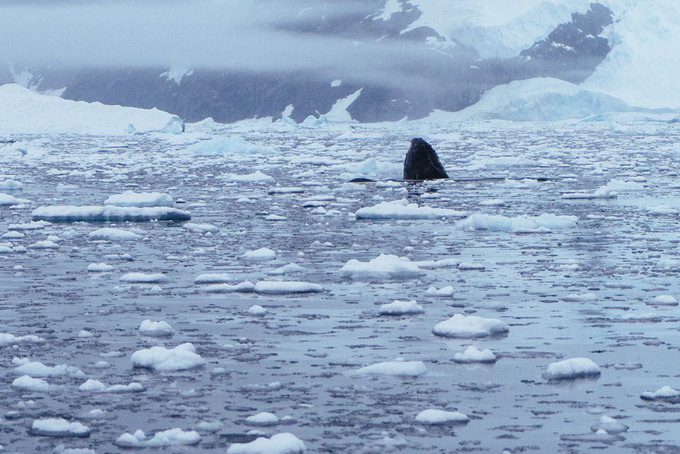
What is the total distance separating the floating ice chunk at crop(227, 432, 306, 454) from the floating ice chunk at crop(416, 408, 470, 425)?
624mm

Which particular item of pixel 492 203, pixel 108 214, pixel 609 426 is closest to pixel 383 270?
pixel 609 426

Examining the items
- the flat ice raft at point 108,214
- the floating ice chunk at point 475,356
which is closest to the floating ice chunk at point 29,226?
the flat ice raft at point 108,214

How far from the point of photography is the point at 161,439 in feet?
14.4

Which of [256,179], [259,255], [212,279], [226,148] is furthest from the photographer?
[226,148]

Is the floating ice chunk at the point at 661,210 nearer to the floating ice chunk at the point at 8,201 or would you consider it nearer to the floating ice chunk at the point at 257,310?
the floating ice chunk at the point at 257,310

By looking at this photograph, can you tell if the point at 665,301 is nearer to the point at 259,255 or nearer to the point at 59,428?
the point at 259,255

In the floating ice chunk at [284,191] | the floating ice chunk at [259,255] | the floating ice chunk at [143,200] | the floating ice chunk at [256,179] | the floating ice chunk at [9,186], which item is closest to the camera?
the floating ice chunk at [259,255]

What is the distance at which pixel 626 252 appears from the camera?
10156 millimetres

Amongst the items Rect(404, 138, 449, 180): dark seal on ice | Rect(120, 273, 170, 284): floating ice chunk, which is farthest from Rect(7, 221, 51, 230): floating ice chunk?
Rect(404, 138, 449, 180): dark seal on ice

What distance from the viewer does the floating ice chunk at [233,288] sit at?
815cm

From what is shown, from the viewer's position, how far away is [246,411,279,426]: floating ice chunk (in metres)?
4.67

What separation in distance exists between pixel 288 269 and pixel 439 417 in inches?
177

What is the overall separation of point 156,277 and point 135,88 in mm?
175186

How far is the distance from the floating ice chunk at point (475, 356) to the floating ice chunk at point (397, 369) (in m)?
0.31
